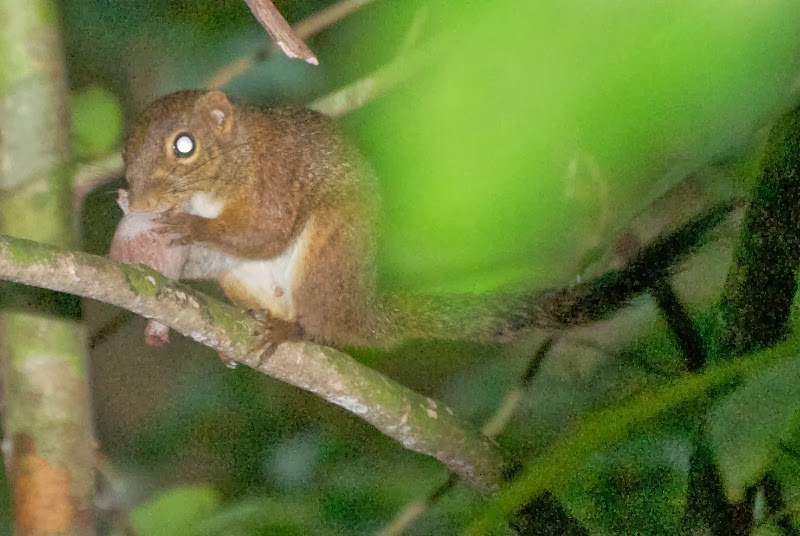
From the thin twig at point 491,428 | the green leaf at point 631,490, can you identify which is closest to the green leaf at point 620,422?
the green leaf at point 631,490

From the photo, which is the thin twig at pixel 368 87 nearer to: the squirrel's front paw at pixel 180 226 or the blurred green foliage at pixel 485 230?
the blurred green foliage at pixel 485 230

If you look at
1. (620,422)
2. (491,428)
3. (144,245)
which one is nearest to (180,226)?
(144,245)

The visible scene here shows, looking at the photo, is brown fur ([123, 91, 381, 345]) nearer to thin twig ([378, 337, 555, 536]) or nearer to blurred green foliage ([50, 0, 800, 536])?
blurred green foliage ([50, 0, 800, 536])

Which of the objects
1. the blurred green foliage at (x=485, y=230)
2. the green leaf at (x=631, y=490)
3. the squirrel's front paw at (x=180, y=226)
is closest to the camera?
the blurred green foliage at (x=485, y=230)

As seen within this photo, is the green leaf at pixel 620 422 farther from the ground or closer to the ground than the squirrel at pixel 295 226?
closer to the ground

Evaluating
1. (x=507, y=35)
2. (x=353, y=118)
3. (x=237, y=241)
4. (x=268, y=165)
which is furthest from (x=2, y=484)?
(x=507, y=35)

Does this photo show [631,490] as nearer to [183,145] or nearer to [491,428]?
[491,428]

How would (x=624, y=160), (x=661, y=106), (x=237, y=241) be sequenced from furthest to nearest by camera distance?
(x=237, y=241) < (x=624, y=160) < (x=661, y=106)

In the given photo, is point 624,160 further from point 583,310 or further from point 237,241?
point 237,241
